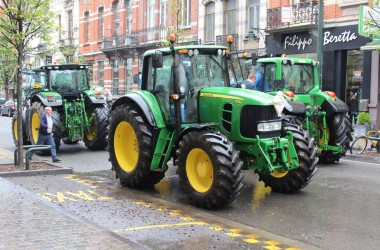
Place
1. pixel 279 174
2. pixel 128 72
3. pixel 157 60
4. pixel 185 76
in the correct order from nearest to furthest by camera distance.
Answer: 1. pixel 157 60
2. pixel 185 76
3. pixel 279 174
4. pixel 128 72

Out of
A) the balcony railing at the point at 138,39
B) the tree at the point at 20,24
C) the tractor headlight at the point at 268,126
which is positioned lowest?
the tractor headlight at the point at 268,126

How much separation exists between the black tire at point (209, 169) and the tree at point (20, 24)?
488 centimetres

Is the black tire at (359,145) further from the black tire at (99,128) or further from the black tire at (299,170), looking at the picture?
the black tire at (99,128)

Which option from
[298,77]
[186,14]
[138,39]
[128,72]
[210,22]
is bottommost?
[298,77]

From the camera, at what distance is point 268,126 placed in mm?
7867

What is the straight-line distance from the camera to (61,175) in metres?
10.5

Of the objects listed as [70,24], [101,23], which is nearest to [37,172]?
[101,23]

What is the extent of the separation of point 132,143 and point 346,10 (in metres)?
14.8

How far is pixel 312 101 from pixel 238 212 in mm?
5731

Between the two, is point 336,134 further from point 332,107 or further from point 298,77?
point 298,77

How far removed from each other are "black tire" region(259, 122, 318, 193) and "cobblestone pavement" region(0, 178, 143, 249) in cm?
381

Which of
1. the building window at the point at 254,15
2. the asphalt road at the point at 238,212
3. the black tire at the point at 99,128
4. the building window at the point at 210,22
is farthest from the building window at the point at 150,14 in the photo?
the asphalt road at the point at 238,212

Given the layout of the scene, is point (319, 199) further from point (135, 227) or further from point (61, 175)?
point (61, 175)

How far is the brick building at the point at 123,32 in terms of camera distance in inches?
1161
